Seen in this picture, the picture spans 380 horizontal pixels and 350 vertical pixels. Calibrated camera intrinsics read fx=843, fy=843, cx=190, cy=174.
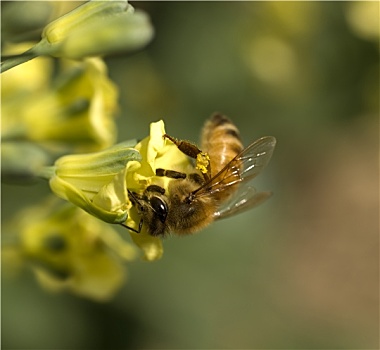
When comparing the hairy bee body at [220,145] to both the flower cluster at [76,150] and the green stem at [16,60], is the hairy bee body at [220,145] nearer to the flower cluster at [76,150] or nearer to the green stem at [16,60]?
the flower cluster at [76,150]

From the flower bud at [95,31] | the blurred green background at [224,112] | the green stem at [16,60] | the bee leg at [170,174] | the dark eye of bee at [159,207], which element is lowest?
the dark eye of bee at [159,207]

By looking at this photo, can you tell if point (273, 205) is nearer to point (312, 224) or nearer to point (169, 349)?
point (169, 349)

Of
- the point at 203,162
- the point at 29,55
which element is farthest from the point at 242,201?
the point at 29,55

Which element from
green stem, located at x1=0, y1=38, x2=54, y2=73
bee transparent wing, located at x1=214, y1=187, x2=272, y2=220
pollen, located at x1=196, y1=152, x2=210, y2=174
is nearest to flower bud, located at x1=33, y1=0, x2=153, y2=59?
green stem, located at x1=0, y1=38, x2=54, y2=73

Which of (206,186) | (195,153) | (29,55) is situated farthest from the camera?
(206,186)

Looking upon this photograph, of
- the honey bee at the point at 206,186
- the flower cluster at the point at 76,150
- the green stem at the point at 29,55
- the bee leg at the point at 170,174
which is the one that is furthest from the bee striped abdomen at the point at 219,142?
the green stem at the point at 29,55

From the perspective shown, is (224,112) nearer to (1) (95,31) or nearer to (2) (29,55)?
(1) (95,31)
